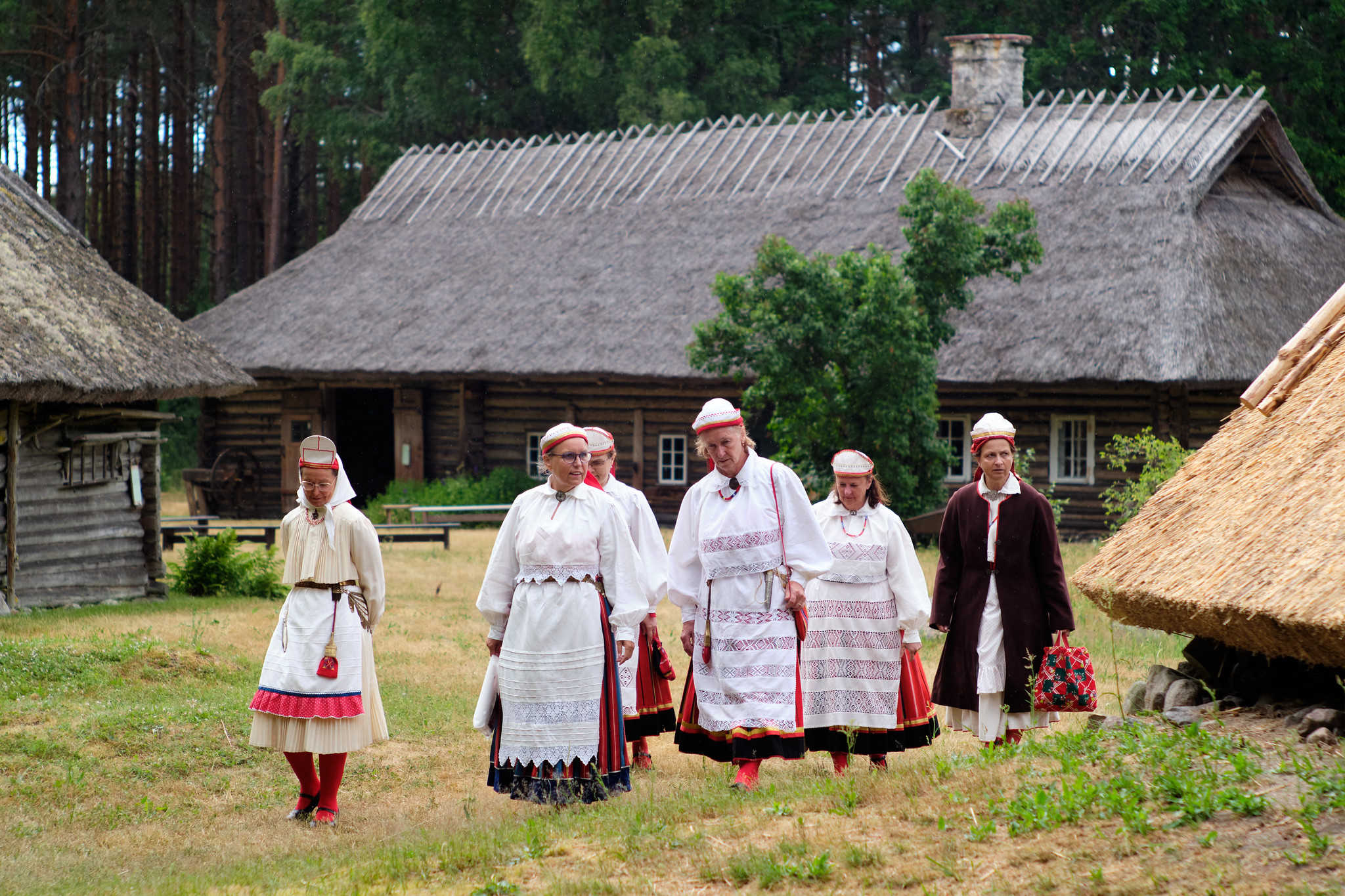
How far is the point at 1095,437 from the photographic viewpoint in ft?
54.9

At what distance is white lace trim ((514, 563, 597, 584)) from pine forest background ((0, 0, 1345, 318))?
20770 millimetres

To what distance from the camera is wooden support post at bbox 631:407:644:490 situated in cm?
1941

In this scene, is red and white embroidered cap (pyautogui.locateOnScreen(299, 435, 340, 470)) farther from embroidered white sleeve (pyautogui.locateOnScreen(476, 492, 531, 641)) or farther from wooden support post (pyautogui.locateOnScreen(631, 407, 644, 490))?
wooden support post (pyautogui.locateOnScreen(631, 407, 644, 490))

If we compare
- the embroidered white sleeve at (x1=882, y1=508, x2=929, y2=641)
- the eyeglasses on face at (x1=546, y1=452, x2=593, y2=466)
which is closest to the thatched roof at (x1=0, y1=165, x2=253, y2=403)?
the eyeglasses on face at (x1=546, y1=452, x2=593, y2=466)

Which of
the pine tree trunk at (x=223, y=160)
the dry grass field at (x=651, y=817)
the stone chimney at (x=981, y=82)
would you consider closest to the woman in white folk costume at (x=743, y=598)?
the dry grass field at (x=651, y=817)

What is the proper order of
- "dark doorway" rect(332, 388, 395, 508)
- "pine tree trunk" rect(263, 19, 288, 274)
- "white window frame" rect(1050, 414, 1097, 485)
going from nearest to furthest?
"white window frame" rect(1050, 414, 1097, 485) < "dark doorway" rect(332, 388, 395, 508) < "pine tree trunk" rect(263, 19, 288, 274)

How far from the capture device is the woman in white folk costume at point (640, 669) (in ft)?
19.2

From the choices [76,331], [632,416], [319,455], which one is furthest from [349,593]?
[632,416]

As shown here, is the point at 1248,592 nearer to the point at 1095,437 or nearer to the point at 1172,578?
the point at 1172,578

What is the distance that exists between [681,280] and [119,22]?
1748cm

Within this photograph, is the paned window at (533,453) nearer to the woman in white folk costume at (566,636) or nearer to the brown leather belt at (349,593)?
the brown leather belt at (349,593)

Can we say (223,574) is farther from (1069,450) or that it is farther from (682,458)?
(1069,450)

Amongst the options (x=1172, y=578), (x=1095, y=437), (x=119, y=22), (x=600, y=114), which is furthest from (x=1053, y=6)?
(x=1172, y=578)

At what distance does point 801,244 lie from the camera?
739 inches
